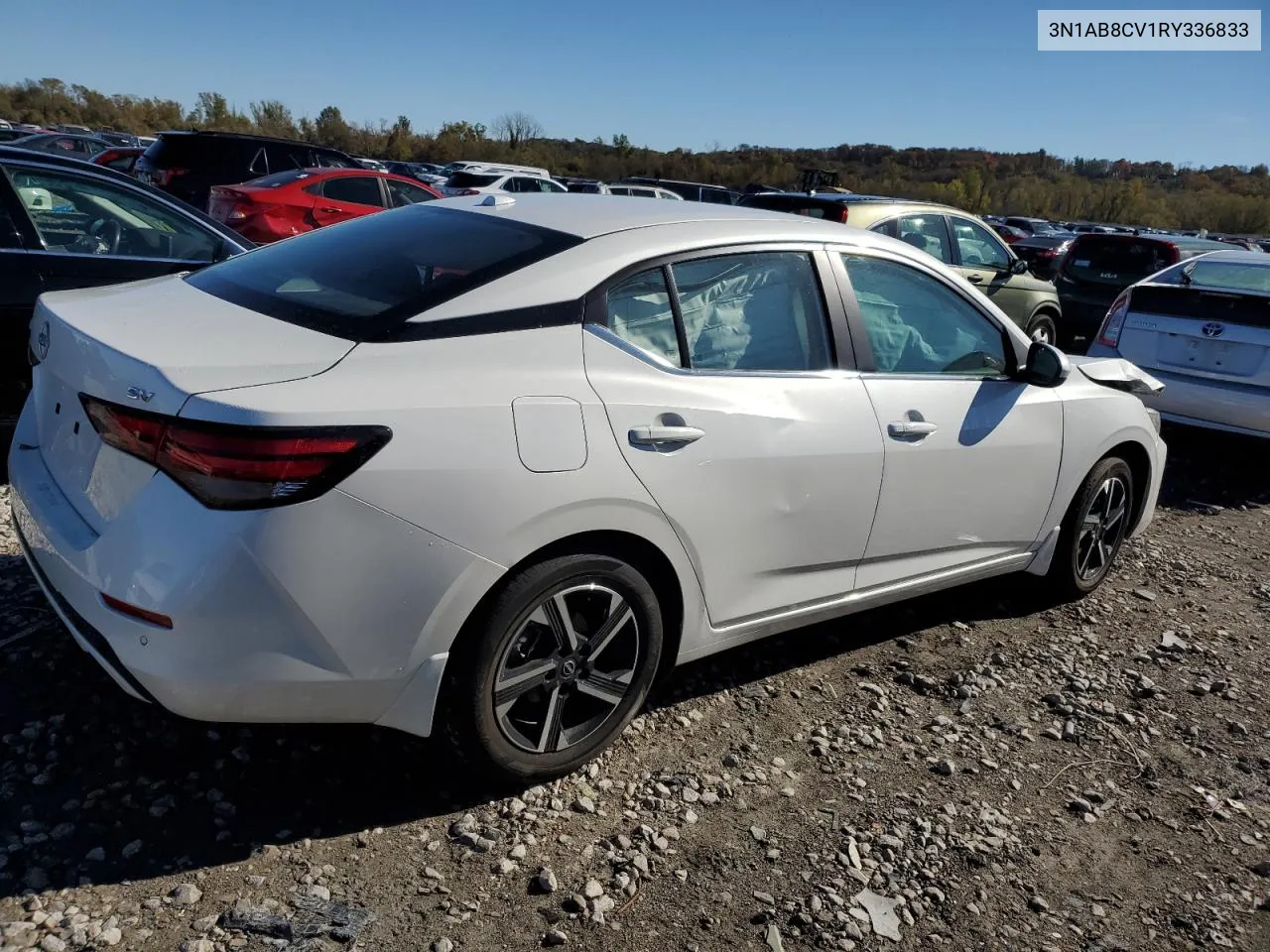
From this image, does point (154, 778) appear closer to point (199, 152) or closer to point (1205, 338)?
point (1205, 338)

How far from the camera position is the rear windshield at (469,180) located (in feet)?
63.8

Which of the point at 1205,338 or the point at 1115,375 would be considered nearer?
the point at 1115,375

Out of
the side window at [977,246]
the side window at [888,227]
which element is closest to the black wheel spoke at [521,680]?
the side window at [888,227]

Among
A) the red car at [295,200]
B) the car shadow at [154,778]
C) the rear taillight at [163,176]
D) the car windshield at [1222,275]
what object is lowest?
the car shadow at [154,778]

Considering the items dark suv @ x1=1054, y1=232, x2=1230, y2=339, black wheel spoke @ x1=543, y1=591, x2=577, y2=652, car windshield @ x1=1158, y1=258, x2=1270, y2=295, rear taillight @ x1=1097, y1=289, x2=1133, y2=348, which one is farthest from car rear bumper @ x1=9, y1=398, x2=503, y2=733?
dark suv @ x1=1054, y1=232, x2=1230, y2=339

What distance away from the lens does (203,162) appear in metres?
13.7

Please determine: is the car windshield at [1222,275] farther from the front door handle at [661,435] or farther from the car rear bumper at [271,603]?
the car rear bumper at [271,603]

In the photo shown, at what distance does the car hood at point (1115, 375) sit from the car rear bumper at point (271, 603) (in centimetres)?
320

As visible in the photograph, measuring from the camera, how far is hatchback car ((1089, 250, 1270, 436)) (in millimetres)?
6508

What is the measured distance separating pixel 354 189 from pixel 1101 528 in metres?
10.1

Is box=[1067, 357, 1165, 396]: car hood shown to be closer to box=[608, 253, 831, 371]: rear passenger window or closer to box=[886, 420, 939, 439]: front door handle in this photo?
box=[886, 420, 939, 439]: front door handle

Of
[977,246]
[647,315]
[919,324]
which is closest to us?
[647,315]

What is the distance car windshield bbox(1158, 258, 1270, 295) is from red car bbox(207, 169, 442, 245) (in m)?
7.12

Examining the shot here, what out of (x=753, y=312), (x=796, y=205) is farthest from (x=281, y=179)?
(x=753, y=312)
